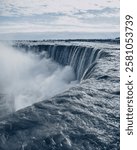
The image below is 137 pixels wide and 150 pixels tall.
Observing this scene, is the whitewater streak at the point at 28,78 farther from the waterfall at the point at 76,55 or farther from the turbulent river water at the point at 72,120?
the turbulent river water at the point at 72,120

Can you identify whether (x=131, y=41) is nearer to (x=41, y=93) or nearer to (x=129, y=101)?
(x=129, y=101)

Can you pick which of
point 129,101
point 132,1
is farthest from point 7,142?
point 132,1

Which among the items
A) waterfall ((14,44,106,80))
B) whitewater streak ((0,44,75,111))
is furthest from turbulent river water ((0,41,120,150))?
whitewater streak ((0,44,75,111))

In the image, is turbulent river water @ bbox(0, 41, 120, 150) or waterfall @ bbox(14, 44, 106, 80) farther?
waterfall @ bbox(14, 44, 106, 80)

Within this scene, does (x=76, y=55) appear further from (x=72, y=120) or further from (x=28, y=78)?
(x=72, y=120)

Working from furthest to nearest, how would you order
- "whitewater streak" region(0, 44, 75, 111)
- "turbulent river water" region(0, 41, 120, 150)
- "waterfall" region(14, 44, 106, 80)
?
"whitewater streak" region(0, 44, 75, 111)
"waterfall" region(14, 44, 106, 80)
"turbulent river water" region(0, 41, 120, 150)

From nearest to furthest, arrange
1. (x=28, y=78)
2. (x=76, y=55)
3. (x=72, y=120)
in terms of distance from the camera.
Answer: (x=72, y=120) → (x=76, y=55) → (x=28, y=78)

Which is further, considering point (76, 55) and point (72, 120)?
point (76, 55)

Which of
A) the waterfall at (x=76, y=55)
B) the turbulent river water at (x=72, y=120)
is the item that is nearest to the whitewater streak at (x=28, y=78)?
the waterfall at (x=76, y=55)

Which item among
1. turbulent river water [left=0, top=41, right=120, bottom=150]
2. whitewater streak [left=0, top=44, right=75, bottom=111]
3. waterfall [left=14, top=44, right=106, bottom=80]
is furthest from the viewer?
whitewater streak [left=0, top=44, right=75, bottom=111]

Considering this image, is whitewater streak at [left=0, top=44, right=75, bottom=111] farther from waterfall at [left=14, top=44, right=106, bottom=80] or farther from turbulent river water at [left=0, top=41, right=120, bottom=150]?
turbulent river water at [left=0, top=41, right=120, bottom=150]

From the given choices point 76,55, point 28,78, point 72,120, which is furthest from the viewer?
point 28,78

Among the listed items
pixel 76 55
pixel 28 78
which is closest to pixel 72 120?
pixel 76 55

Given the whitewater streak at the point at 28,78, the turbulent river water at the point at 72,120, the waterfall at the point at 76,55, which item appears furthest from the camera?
the whitewater streak at the point at 28,78
